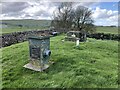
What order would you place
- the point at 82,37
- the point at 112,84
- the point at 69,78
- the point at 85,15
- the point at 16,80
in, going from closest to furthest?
1. the point at 112,84
2. the point at 69,78
3. the point at 16,80
4. the point at 82,37
5. the point at 85,15

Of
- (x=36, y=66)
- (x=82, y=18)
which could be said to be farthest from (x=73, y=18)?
(x=36, y=66)

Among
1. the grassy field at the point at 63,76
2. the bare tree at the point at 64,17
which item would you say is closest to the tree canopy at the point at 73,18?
the bare tree at the point at 64,17

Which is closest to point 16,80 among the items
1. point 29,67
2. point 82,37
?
point 29,67

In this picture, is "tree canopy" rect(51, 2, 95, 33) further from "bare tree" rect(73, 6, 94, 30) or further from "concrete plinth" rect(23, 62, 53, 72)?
"concrete plinth" rect(23, 62, 53, 72)

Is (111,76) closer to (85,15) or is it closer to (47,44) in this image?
(47,44)

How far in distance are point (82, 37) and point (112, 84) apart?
1537 cm

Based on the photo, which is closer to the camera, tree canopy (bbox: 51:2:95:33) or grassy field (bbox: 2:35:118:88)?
grassy field (bbox: 2:35:118:88)

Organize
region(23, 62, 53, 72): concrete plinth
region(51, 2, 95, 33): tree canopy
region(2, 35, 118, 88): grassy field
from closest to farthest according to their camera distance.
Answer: region(2, 35, 118, 88): grassy field
region(23, 62, 53, 72): concrete plinth
region(51, 2, 95, 33): tree canopy

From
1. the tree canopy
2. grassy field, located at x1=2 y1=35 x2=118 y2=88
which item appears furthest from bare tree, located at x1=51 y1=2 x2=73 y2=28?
grassy field, located at x1=2 y1=35 x2=118 y2=88

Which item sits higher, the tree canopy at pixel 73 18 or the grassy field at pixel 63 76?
the tree canopy at pixel 73 18

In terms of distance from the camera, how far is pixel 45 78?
9.02 metres

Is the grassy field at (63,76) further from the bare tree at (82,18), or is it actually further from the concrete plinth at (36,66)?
the bare tree at (82,18)

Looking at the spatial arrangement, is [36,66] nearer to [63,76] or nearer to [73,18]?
[63,76]

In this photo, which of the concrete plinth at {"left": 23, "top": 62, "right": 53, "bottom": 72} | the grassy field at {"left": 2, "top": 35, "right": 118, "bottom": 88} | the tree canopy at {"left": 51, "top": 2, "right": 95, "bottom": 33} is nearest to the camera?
the grassy field at {"left": 2, "top": 35, "right": 118, "bottom": 88}
